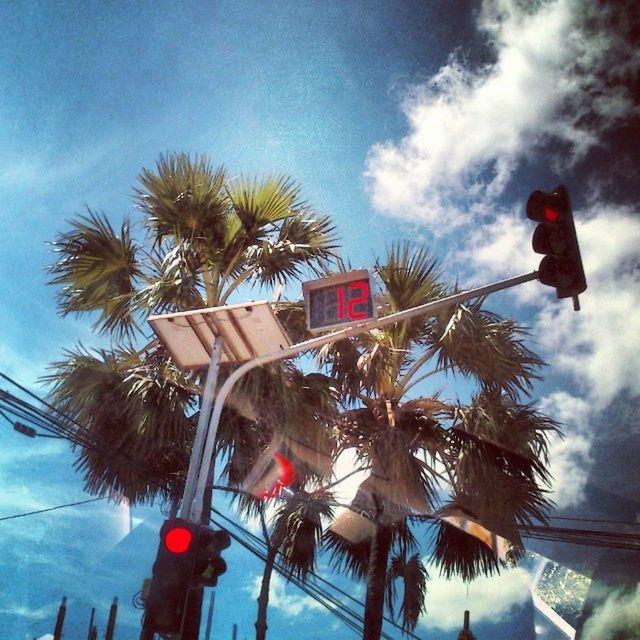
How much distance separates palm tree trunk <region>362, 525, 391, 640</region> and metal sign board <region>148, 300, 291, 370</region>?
372cm

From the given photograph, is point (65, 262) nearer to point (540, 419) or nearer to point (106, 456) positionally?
point (106, 456)

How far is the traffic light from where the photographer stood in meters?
4.26

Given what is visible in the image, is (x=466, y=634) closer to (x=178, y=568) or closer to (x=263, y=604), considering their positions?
(x=263, y=604)

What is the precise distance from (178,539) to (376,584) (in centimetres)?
462

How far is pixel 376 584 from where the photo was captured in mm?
7355

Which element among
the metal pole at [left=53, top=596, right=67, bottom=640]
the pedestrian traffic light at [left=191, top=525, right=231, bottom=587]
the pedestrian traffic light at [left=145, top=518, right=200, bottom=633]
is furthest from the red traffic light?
the metal pole at [left=53, top=596, right=67, bottom=640]

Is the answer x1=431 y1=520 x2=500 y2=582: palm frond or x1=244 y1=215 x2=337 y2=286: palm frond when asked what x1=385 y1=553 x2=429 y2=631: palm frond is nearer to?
x1=431 y1=520 x2=500 y2=582: palm frond

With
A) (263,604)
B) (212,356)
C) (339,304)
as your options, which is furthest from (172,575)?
(263,604)

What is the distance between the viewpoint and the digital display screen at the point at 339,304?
5.16 metres

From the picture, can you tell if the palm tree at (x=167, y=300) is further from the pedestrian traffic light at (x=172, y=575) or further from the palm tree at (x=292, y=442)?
the pedestrian traffic light at (x=172, y=575)

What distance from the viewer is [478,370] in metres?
7.82

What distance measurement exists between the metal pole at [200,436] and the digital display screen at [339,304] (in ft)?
3.87

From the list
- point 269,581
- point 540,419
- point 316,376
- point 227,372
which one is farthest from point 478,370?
point 269,581

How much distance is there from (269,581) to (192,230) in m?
9.67
